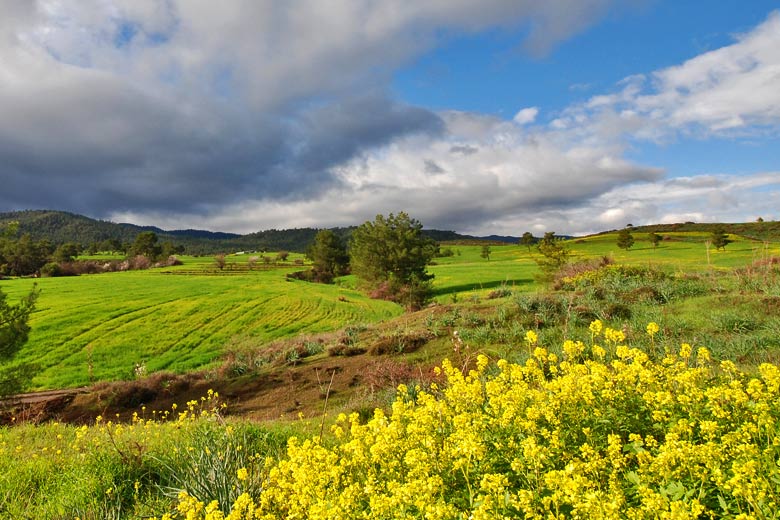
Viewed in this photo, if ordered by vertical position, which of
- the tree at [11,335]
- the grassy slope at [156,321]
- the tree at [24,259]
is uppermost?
→ the tree at [24,259]

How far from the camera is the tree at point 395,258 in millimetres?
46469

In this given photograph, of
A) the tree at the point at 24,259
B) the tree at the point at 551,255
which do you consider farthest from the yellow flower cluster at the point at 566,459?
the tree at the point at 24,259

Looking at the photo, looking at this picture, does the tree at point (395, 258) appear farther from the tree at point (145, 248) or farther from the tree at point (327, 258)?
the tree at point (145, 248)

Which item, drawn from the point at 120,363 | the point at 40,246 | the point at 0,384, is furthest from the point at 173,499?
the point at 40,246

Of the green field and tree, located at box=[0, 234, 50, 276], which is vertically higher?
tree, located at box=[0, 234, 50, 276]

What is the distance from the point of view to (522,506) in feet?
8.42

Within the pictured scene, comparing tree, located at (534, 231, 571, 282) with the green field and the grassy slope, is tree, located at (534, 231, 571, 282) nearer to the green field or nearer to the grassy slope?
the green field

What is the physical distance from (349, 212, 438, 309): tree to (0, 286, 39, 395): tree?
3351cm

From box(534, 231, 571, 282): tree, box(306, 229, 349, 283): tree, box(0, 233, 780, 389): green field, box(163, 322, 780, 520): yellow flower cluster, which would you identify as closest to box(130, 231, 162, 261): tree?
box(306, 229, 349, 283): tree

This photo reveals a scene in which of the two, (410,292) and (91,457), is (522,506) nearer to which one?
(91,457)

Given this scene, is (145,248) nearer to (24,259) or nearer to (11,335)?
(24,259)

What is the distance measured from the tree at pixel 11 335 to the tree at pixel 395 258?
33.5m

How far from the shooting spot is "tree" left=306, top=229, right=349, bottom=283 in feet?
264

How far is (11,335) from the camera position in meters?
13.6
